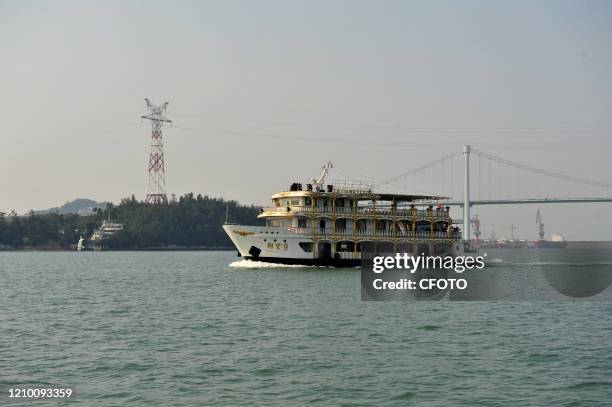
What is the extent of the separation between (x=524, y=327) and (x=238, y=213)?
543 feet

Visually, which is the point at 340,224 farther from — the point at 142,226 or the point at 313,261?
the point at 142,226

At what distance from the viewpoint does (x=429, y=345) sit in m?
26.1

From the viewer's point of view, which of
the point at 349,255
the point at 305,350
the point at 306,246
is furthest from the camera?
the point at 349,255

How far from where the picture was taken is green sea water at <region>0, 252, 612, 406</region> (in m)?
19.1

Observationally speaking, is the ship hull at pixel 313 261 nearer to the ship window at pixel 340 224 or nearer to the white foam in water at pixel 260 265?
the white foam in water at pixel 260 265

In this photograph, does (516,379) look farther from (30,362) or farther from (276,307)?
(276,307)

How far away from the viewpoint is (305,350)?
24797 millimetres

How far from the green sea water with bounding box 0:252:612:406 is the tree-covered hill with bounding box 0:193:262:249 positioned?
14446 cm

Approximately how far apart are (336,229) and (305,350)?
135 ft

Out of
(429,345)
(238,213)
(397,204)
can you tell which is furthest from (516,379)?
(238,213)

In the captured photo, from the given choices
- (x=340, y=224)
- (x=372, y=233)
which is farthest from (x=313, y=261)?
(x=372, y=233)

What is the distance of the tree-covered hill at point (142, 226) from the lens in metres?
184

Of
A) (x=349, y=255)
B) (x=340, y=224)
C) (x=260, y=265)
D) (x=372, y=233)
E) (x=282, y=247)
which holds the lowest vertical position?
(x=260, y=265)

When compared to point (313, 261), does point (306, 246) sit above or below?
above
